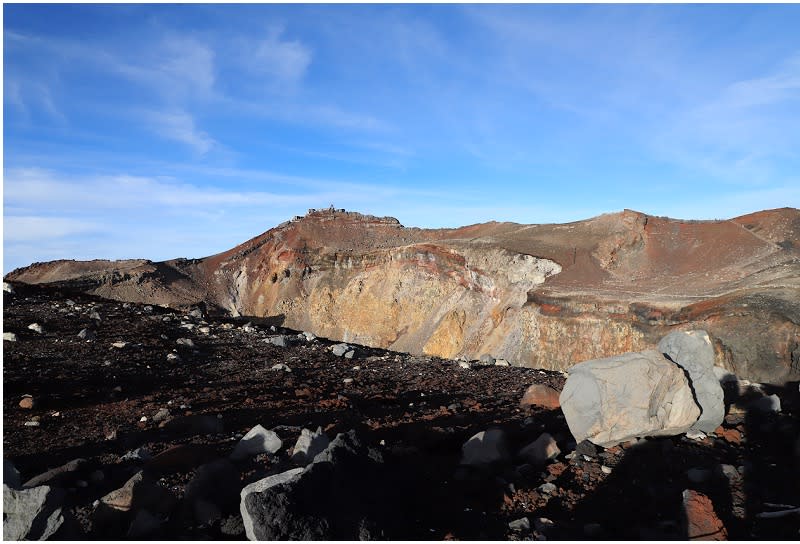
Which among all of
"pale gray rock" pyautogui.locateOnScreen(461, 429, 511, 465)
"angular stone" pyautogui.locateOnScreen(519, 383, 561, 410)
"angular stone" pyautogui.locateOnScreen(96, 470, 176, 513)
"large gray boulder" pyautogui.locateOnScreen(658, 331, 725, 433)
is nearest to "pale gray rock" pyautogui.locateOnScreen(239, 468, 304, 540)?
"angular stone" pyautogui.locateOnScreen(96, 470, 176, 513)

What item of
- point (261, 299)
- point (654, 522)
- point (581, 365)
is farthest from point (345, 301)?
point (654, 522)

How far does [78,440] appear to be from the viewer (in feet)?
17.1

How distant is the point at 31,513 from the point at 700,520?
4.69 metres

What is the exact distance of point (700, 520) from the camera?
3.88m

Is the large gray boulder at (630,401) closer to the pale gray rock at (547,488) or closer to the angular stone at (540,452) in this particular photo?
the angular stone at (540,452)

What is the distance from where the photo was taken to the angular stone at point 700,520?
12.3ft

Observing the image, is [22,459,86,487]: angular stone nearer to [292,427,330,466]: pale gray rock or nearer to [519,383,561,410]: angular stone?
[292,427,330,466]: pale gray rock

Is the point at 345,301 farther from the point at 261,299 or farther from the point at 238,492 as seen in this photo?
the point at 238,492

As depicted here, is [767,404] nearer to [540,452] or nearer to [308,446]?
[540,452]

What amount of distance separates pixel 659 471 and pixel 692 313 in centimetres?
1415

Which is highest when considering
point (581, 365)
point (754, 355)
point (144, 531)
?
point (581, 365)

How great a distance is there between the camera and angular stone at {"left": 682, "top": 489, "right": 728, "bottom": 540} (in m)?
3.75

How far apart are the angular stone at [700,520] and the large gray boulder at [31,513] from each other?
172 inches

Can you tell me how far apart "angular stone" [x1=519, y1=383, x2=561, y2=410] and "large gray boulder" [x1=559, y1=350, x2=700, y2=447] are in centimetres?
133
